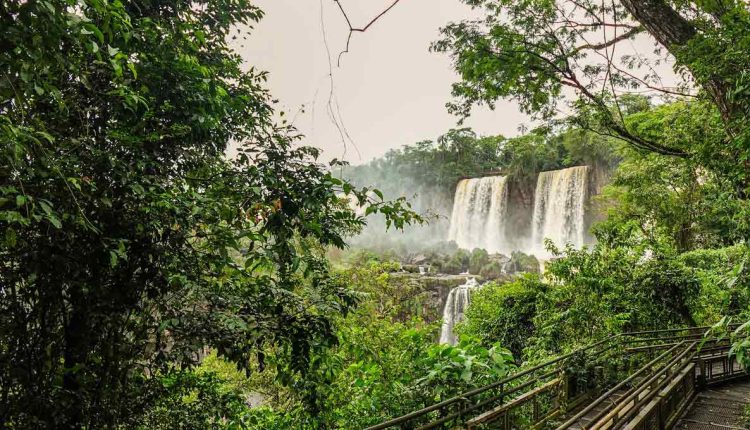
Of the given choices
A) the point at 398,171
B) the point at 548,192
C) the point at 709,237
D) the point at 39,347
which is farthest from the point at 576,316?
the point at 398,171

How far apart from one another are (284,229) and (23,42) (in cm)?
148

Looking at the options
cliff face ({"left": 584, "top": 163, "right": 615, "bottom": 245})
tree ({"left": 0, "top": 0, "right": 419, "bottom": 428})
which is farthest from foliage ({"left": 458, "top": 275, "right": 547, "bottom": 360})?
cliff face ({"left": 584, "top": 163, "right": 615, "bottom": 245})

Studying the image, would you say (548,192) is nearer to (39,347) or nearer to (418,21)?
(418,21)

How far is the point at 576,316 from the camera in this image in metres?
7.46

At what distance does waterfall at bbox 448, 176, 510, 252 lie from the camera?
103 feet

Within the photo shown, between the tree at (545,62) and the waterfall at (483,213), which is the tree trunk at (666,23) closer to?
the tree at (545,62)

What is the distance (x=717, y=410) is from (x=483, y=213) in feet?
89.2

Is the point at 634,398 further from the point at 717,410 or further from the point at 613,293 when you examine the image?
the point at 613,293

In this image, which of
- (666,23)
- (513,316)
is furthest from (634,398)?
(513,316)

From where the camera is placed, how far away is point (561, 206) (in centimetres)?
2594

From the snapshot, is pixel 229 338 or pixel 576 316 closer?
pixel 229 338

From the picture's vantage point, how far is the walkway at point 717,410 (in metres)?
4.93

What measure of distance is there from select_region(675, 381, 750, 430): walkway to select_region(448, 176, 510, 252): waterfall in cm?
2478

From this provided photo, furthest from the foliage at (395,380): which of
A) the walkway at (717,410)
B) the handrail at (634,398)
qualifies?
the walkway at (717,410)
